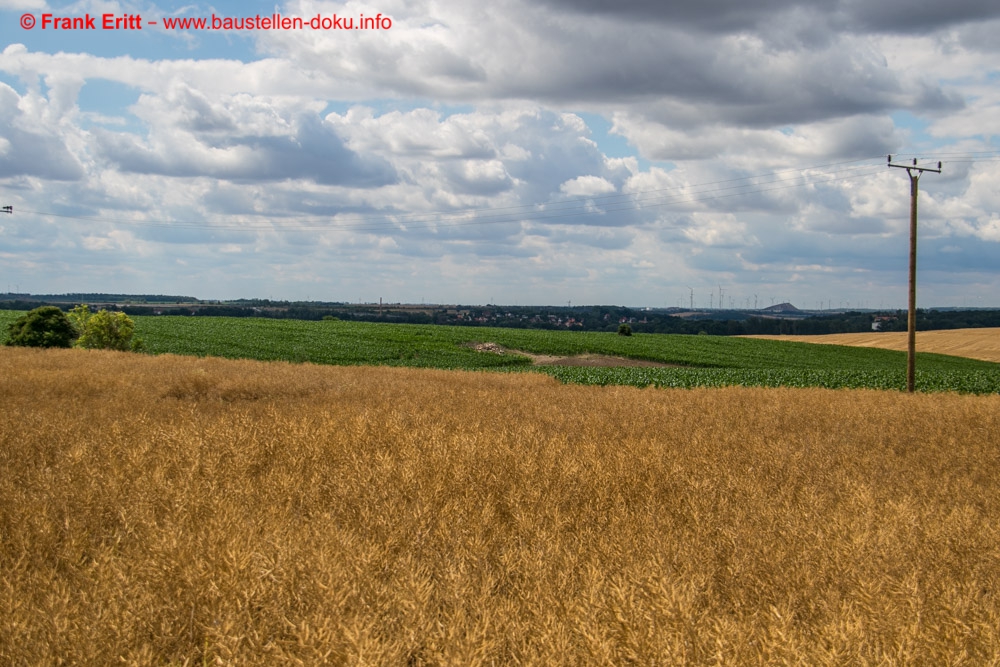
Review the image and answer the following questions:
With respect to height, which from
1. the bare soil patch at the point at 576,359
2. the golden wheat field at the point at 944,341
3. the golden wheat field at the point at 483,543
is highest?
the golden wheat field at the point at 483,543

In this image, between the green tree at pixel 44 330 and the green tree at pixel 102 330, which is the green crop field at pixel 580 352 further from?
the green tree at pixel 44 330

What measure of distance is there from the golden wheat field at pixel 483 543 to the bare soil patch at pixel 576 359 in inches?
1497

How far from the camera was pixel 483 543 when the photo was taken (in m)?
5.22

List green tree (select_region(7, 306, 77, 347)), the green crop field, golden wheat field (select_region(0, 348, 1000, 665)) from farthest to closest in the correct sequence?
green tree (select_region(7, 306, 77, 347)), the green crop field, golden wheat field (select_region(0, 348, 1000, 665))

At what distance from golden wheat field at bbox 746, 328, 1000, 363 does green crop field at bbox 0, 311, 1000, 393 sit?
4809 mm

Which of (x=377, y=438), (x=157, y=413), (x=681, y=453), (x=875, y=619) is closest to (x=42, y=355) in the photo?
(x=157, y=413)

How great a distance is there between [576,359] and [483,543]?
1804 inches

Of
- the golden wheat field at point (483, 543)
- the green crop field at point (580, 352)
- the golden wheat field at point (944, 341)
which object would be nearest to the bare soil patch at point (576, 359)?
the green crop field at point (580, 352)

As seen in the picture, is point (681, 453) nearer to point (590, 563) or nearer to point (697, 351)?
point (590, 563)

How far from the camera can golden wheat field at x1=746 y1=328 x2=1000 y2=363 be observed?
228ft

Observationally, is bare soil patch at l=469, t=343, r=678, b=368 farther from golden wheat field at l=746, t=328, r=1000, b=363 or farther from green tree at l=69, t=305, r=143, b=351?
golden wheat field at l=746, t=328, r=1000, b=363

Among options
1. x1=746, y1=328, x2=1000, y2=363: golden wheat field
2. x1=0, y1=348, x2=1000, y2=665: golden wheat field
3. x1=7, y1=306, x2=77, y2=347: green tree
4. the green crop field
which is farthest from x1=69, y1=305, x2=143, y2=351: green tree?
x1=746, y1=328, x2=1000, y2=363: golden wheat field

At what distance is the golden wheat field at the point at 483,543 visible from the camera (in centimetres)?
362

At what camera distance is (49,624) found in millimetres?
3721
